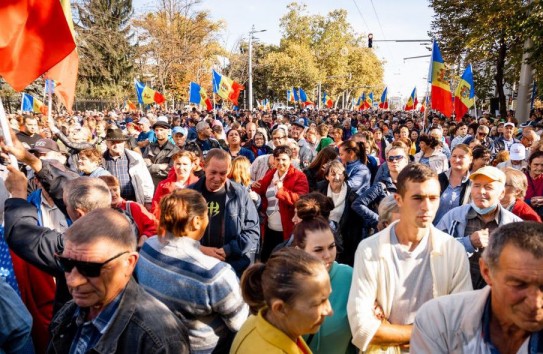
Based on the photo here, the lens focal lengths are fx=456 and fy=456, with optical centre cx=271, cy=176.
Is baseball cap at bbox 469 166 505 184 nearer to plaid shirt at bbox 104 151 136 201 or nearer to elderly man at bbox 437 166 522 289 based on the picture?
elderly man at bbox 437 166 522 289

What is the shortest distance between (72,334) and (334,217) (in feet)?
12.0

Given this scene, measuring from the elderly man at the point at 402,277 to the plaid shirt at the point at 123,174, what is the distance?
14.7 ft

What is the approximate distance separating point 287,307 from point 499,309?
2.78ft

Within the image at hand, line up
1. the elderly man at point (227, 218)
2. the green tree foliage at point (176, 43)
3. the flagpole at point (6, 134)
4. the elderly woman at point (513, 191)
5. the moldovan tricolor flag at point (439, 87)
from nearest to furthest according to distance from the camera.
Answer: the flagpole at point (6, 134) < the elderly man at point (227, 218) < the elderly woman at point (513, 191) < the moldovan tricolor flag at point (439, 87) < the green tree foliage at point (176, 43)

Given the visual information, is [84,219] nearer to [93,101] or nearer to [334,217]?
[334,217]

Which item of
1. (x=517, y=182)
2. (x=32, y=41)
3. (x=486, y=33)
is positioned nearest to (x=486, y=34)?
(x=486, y=33)

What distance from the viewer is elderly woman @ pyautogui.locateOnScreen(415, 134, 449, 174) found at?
715 centimetres

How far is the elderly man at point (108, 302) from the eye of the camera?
1.85 metres

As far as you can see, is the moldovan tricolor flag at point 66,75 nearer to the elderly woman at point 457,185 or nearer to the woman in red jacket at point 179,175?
the woman in red jacket at point 179,175

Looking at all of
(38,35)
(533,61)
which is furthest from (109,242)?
(533,61)

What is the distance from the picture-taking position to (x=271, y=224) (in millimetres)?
5578

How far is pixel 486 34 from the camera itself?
21281 millimetres

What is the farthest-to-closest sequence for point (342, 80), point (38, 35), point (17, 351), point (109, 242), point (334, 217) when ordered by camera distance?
point (342, 80) < point (334, 217) < point (38, 35) < point (17, 351) < point (109, 242)

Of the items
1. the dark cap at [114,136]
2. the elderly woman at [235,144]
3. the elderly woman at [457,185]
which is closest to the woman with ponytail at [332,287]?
the elderly woman at [457,185]
